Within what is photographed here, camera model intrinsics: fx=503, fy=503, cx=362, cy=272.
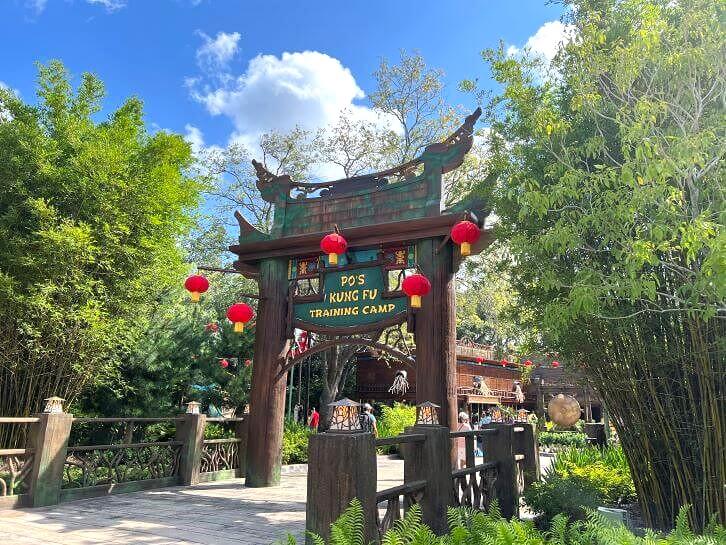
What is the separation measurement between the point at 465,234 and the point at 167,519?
4242mm

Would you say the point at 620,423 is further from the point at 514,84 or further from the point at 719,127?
the point at 514,84

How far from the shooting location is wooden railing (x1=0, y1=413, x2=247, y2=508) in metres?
5.36

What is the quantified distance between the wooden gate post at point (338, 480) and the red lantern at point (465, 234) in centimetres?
324

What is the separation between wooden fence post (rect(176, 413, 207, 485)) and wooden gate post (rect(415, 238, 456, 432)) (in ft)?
11.4

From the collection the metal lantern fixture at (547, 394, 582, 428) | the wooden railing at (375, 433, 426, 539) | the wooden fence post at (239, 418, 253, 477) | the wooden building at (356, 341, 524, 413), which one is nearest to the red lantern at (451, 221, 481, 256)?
the wooden railing at (375, 433, 426, 539)

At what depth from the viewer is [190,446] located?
23.8ft

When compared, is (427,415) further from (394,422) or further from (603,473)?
(394,422)

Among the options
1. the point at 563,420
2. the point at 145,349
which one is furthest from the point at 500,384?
the point at 145,349

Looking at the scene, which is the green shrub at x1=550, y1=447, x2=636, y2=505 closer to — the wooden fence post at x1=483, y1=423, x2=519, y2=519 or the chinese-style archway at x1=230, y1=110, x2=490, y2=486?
the wooden fence post at x1=483, y1=423, x2=519, y2=519

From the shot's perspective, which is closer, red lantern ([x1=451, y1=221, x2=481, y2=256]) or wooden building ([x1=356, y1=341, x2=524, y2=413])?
red lantern ([x1=451, y1=221, x2=481, y2=256])

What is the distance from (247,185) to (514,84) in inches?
448

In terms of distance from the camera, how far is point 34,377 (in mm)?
6430

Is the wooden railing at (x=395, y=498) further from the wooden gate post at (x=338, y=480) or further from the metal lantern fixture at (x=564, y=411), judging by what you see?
the metal lantern fixture at (x=564, y=411)

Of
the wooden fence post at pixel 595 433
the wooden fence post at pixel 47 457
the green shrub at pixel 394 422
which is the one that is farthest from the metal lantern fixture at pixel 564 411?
the wooden fence post at pixel 47 457
